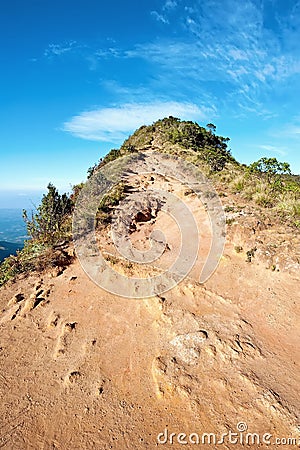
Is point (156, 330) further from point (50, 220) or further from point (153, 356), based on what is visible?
point (50, 220)

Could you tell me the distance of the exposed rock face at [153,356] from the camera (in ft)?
12.9

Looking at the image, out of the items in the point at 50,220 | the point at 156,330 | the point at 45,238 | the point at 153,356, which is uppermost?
the point at 50,220

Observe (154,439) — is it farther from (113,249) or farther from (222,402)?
(113,249)

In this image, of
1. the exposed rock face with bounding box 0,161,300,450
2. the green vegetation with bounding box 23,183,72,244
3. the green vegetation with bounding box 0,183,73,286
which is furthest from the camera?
the green vegetation with bounding box 23,183,72,244

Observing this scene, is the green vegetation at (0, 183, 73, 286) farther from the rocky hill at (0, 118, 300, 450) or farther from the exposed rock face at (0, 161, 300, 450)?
the exposed rock face at (0, 161, 300, 450)

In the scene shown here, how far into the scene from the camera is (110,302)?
680 centimetres

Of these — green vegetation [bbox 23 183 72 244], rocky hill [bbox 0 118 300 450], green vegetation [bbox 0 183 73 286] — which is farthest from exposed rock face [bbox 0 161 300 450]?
green vegetation [bbox 23 183 72 244]

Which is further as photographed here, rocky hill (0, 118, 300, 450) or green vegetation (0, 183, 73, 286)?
green vegetation (0, 183, 73, 286)

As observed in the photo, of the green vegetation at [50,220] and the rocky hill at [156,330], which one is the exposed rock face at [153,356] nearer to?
the rocky hill at [156,330]

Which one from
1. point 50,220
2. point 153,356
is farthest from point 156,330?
point 50,220

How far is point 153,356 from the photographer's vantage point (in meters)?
5.09

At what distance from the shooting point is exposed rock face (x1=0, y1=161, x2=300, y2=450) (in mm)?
3945

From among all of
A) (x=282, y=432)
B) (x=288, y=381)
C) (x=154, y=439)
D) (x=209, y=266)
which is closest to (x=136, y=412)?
(x=154, y=439)

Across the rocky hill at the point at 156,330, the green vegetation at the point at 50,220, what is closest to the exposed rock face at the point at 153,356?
the rocky hill at the point at 156,330
